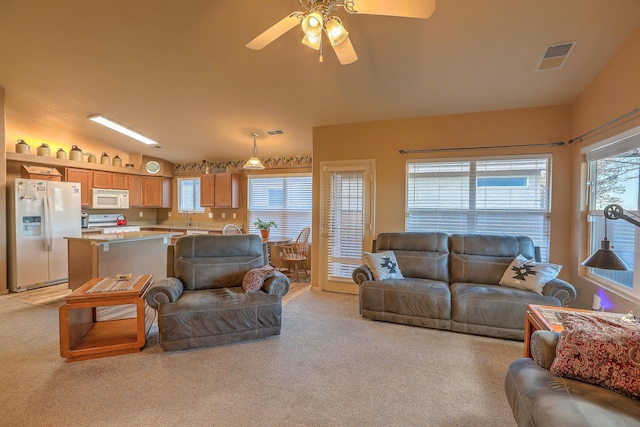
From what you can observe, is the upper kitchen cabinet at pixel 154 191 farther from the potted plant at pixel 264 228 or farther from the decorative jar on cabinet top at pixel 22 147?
the potted plant at pixel 264 228

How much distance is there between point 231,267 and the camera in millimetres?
3301

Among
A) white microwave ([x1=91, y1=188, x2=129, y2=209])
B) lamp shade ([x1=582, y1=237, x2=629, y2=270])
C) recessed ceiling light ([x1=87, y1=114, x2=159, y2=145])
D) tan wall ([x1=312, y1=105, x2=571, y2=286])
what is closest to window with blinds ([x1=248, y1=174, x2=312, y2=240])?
tan wall ([x1=312, y1=105, x2=571, y2=286])

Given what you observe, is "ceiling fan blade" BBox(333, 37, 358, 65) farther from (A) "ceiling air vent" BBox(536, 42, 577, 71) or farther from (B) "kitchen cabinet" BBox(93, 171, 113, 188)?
(B) "kitchen cabinet" BBox(93, 171, 113, 188)

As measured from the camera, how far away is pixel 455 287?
128 inches

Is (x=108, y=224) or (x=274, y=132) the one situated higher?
(x=274, y=132)

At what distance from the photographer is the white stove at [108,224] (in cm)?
610

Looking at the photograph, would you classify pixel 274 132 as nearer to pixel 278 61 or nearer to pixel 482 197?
pixel 278 61

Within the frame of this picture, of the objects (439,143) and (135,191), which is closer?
(439,143)

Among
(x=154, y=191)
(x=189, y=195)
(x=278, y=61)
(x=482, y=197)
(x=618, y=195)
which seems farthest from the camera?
(x=189, y=195)

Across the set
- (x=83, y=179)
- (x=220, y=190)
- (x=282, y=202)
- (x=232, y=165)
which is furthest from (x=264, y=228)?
(x=83, y=179)

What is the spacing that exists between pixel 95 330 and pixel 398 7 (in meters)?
3.85

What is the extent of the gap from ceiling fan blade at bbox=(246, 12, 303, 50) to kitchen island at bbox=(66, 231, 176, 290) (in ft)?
11.1

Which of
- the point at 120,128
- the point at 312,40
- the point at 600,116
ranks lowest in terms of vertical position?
the point at 600,116

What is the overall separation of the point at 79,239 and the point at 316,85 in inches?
156
